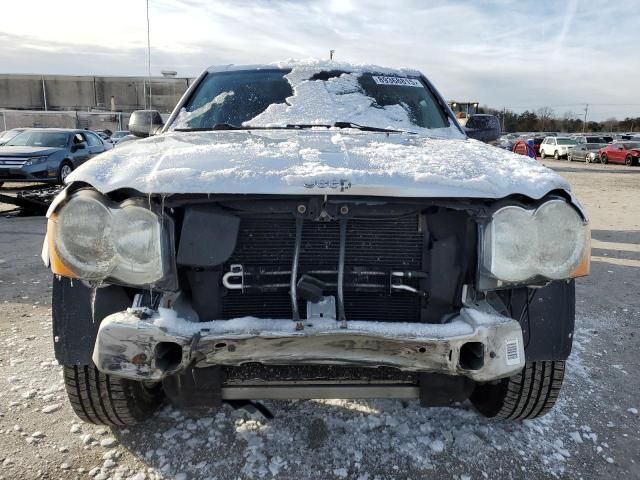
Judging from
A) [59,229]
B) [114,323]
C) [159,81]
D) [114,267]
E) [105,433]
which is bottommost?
[105,433]

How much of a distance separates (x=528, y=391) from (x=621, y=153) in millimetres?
28904

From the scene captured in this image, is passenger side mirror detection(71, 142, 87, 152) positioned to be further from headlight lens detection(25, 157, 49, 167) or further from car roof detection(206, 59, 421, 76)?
car roof detection(206, 59, 421, 76)

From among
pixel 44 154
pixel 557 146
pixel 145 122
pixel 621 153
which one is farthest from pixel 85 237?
pixel 557 146

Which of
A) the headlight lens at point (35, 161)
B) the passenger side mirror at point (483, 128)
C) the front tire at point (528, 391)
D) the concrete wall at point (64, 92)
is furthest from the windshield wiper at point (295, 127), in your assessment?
the concrete wall at point (64, 92)

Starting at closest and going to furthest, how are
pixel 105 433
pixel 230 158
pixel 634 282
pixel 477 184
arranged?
pixel 477 184 < pixel 230 158 < pixel 105 433 < pixel 634 282

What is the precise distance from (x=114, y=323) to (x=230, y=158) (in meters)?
0.75

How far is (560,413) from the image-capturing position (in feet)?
8.63

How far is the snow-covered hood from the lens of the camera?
1780 mm

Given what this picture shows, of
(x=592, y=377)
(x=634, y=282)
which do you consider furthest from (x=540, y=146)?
(x=592, y=377)

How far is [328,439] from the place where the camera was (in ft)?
7.69

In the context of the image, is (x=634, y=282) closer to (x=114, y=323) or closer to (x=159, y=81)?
(x=114, y=323)

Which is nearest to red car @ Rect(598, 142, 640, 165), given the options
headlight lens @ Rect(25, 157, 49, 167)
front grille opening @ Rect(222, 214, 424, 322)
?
headlight lens @ Rect(25, 157, 49, 167)

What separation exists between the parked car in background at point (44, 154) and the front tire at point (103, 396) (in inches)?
341

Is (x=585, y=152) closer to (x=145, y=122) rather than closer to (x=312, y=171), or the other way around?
(x=145, y=122)
